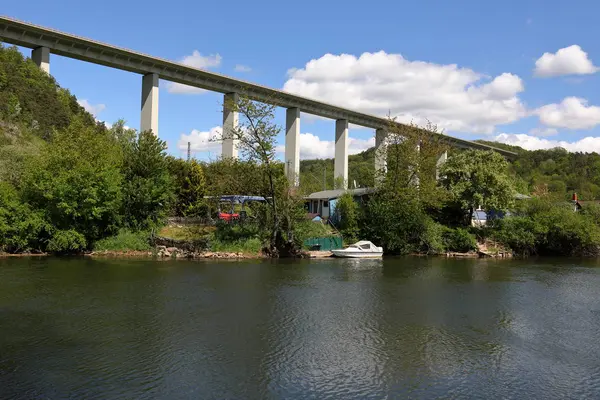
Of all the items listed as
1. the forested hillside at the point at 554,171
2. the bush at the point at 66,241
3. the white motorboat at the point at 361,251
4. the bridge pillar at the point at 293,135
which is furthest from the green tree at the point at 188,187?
the forested hillside at the point at 554,171

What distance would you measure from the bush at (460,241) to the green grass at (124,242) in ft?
94.8

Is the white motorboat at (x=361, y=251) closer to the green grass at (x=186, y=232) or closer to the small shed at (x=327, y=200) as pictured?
the small shed at (x=327, y=200)

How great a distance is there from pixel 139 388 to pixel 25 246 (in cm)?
3335

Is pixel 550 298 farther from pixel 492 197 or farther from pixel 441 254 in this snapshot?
pixel 492 197

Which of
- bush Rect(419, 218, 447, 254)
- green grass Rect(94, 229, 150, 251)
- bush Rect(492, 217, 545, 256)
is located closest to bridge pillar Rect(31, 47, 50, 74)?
green grass Rect(94, 229, 150, 251)

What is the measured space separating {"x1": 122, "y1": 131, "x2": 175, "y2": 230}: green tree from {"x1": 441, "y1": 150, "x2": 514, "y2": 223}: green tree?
29.1m

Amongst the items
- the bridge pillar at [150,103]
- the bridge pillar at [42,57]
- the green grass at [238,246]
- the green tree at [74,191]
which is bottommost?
the green grass at [238,246]

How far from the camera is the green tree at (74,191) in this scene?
40.1 meters

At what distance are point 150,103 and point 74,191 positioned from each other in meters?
21.3

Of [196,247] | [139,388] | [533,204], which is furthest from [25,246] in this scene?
[533,204]

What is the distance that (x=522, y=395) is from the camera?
1210 cm

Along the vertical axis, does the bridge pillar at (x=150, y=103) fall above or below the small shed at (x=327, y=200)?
above

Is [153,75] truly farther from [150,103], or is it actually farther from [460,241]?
[460,241]

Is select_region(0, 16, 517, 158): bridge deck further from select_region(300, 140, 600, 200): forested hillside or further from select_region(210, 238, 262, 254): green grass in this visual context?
select_region(300, 140, 600, 200): forested hillside
